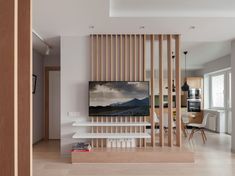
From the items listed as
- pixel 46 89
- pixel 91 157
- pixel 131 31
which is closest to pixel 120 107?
pixel 91 157

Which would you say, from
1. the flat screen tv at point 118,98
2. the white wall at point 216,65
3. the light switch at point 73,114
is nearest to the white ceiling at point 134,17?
the flat screen tv at point 118,98

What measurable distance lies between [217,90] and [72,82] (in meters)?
6.20

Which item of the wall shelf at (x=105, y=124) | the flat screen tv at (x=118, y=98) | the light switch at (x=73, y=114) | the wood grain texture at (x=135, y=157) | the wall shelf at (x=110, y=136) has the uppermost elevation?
the flat screen tv at (x=118, y=98)

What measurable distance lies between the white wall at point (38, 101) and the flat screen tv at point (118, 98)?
2281 millimetres

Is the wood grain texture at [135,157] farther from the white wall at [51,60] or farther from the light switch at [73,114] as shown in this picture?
the white wall at [51,60]

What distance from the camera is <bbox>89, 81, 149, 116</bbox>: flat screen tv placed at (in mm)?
4660

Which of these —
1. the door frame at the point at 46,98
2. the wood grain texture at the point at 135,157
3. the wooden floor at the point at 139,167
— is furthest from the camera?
the door frame at the point at 46,98

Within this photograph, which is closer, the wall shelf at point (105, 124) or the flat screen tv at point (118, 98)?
the wall shelf at point (105, 124)

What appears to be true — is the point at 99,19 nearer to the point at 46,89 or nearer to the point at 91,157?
the point at 91,157

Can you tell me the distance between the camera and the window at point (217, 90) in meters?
8.44

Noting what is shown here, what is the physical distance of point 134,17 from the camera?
3.83 meters

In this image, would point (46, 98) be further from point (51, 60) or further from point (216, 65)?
point (216, 65)
